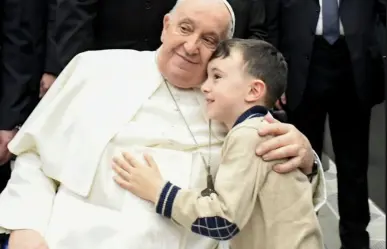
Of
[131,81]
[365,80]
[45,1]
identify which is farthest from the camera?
[365,80]

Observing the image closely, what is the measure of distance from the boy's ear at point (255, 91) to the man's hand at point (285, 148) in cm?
6

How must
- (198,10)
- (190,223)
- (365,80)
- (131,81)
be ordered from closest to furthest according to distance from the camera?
(190,223)
(198,10)
(131,81)
(365,80)

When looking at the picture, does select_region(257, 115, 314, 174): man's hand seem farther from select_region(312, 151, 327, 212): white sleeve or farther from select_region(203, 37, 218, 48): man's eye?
select_region(203, 37, 218, 48): man's eye

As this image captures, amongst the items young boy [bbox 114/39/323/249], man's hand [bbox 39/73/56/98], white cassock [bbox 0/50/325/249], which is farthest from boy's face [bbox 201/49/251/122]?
man's hand [bbox 39/73/56/98]

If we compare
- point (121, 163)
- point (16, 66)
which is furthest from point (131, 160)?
point (16, 66)

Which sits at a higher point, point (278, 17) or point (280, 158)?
point (280, 158)

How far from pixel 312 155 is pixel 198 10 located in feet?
1.77

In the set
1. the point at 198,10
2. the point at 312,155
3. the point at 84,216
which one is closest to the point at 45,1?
the point at 198,10

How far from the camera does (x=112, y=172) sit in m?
1.81

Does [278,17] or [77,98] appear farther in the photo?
[278,17]

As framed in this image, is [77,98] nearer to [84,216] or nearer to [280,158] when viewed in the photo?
[84,216]

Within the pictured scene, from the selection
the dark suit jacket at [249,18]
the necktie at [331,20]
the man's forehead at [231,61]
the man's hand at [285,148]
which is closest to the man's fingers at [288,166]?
the man's hand at [285,148]

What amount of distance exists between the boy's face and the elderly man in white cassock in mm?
112

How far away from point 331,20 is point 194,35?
1.28 m
